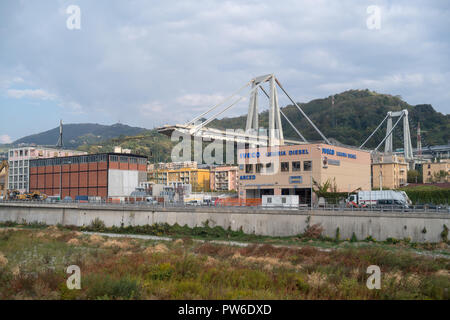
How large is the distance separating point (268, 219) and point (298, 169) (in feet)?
52.1

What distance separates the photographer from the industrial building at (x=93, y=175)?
8575cm

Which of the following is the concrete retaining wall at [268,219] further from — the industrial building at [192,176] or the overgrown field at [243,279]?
the industrial building at [192,176]

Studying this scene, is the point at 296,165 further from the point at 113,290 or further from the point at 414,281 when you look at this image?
the point at 113,290

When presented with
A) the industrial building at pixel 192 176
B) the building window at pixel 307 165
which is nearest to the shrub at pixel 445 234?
the building window at pixel 307 165

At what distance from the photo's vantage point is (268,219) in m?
43.0

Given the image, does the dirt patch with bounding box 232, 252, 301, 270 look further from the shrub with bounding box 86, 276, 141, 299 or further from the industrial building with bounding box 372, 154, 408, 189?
the industrial building with bounding box 372, 154, 408, 189

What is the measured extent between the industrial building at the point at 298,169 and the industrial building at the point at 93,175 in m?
35.0

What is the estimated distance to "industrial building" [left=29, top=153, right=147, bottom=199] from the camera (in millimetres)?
85750
